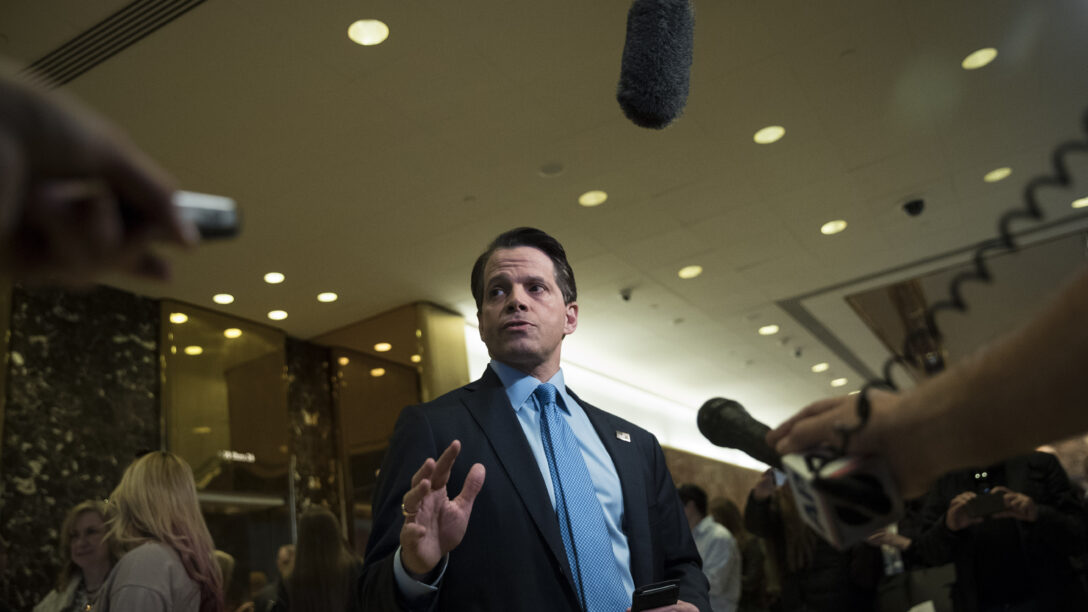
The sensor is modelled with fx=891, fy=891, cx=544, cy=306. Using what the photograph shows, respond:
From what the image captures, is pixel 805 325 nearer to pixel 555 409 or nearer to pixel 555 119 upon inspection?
pixel 555 119

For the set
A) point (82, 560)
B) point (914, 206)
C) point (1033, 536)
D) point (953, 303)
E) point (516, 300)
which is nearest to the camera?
point (953, 303)

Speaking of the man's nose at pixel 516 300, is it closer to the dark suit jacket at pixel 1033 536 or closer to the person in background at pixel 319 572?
the person in background at pixel 319 572

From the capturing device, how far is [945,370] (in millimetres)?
757

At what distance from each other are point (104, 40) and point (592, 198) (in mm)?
2994

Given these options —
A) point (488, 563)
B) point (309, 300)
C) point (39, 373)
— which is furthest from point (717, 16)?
point (39, 373)

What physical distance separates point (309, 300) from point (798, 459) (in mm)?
6486

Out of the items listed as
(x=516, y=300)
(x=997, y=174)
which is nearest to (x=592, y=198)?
(x=997, y=174)

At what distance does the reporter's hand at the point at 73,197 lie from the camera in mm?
426

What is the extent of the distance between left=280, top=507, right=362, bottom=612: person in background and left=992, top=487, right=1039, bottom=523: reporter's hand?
2.39 meters

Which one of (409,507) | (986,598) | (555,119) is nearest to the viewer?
(409,507)

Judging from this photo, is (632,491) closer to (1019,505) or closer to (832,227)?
(1019,505)

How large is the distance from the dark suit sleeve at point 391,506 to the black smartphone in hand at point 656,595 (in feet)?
1.01

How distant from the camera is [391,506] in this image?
1.47m

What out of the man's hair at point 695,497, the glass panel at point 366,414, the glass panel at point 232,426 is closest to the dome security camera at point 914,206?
the man's hair at point 695,497
